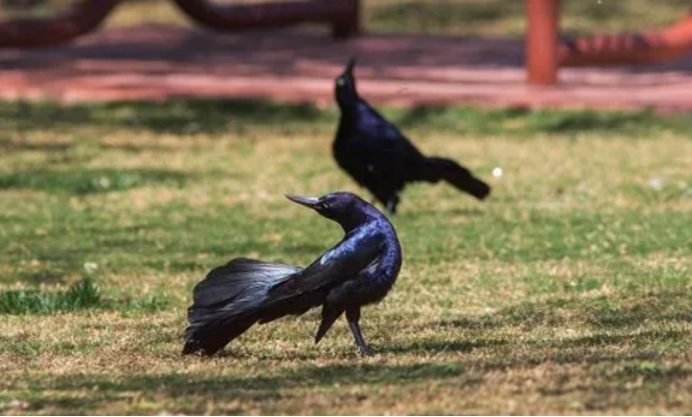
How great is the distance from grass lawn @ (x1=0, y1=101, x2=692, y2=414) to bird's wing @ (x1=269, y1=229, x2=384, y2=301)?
0.27 meters

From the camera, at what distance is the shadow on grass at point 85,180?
14.4 metres

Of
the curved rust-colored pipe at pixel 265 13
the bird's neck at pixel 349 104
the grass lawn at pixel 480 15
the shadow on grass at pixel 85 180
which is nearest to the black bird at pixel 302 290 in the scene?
the bird's neck at pixel 349 104

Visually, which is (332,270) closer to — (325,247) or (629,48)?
(325,247)

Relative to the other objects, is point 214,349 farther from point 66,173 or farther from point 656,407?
point 66,173

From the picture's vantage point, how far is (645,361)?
7152 mm

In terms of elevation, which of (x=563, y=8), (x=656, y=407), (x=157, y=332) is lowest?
(x=563, y=8)

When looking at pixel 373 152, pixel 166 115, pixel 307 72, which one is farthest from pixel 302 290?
pixel 307 72

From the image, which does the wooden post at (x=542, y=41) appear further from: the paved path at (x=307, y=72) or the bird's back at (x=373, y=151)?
the bird's back at (x=373, y=151)

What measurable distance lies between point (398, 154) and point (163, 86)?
284 inches

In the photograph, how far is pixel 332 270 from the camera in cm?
759

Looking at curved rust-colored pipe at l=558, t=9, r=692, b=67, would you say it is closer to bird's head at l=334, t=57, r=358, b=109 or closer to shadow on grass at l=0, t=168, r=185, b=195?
shadow on grass at l=0, t=168, r=185, b=195

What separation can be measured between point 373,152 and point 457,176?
0.72 metres

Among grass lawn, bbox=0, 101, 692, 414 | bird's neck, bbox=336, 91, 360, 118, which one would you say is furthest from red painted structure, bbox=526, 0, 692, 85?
bird's neck, bbox=336, 91, 360, 118

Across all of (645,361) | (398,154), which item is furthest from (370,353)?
(398,154)
